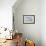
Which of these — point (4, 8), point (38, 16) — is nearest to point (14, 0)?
point (4, 8)

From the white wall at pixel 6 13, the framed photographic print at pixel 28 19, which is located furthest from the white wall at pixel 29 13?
the white wall at pixel 6 13

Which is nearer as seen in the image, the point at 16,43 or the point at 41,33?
the point at 16,43

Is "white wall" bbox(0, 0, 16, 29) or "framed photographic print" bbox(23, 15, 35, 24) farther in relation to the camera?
"framed photographic print" bbox(23, 15, 35, 24)

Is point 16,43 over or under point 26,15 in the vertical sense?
under

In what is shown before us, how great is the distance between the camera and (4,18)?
4.48m

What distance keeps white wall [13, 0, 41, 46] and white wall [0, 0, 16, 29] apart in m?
1.11

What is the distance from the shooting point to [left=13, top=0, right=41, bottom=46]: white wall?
5559 mm

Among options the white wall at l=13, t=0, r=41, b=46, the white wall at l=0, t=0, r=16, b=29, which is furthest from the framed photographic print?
the white wall at l=0, t=0, r=16, b=29

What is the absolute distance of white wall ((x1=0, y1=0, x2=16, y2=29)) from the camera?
4.39 meters

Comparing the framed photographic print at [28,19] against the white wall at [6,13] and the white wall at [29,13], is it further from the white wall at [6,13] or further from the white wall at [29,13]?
the white wall at [6,13]

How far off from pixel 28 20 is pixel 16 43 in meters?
2.27

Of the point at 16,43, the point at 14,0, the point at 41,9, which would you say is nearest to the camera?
the point at 16,43

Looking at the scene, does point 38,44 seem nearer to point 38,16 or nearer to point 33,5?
point 38,16

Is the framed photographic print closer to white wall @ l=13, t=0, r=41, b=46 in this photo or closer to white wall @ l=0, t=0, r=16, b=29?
white wall @ l=13, t=0, r=41, b=46
